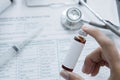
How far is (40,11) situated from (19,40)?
0.33 feet

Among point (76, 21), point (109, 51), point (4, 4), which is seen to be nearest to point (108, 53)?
point (109, 51)

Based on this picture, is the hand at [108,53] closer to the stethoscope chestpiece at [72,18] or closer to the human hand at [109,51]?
the human hand at [109,51]

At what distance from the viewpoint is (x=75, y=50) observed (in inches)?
22.8

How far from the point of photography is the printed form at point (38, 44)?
68cm

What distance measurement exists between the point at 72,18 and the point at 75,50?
156mm

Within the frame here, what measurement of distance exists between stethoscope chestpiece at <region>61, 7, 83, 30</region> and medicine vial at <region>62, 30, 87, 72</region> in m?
0.13

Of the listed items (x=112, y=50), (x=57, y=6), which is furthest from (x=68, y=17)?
(x=112, y=50)

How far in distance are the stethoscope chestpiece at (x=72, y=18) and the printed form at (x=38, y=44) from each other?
14mm

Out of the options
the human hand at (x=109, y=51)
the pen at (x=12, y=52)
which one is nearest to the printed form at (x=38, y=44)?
the pen at (x=12, y=52)

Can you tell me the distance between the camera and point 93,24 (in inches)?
28.3

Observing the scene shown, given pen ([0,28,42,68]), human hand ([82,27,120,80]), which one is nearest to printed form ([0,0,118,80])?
pen ([0,28,42,68])

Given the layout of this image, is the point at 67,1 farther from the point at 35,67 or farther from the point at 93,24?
the point at 35,67

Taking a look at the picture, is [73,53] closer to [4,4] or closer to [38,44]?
[38,44]

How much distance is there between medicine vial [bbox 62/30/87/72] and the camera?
0.57m
